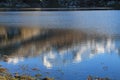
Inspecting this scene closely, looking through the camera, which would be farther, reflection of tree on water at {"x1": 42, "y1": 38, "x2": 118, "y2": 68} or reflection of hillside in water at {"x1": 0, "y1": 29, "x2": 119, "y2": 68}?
reflection of hillside in water at {"x1": 0, "y1": 29, "x2": 119, "y2": 68}

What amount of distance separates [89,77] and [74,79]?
885 mm

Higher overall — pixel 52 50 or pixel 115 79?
pixel 115 79

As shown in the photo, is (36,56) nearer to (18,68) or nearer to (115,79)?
(18,68)

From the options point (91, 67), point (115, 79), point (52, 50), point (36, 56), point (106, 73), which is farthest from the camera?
point (52, 50)

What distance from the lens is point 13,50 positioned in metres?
37.0

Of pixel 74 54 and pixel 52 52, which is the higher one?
pixel 74 54

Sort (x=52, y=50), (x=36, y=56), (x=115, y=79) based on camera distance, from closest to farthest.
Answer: (x=115, y=79), (x=36, y=56), (x=52, y=50)

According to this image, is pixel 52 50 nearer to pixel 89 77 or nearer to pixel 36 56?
pixel 36 56

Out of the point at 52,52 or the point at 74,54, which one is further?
the point at 52,52

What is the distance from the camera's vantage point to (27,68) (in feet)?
86.5

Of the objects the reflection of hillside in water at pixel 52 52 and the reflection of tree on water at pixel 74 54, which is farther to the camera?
the reflection of hillside in water at pixel 52 52

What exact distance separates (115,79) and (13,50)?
17.0 meters

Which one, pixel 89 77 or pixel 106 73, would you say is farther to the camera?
pixel 106 73

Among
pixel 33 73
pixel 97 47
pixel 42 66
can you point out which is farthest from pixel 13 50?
pixel 33 73
